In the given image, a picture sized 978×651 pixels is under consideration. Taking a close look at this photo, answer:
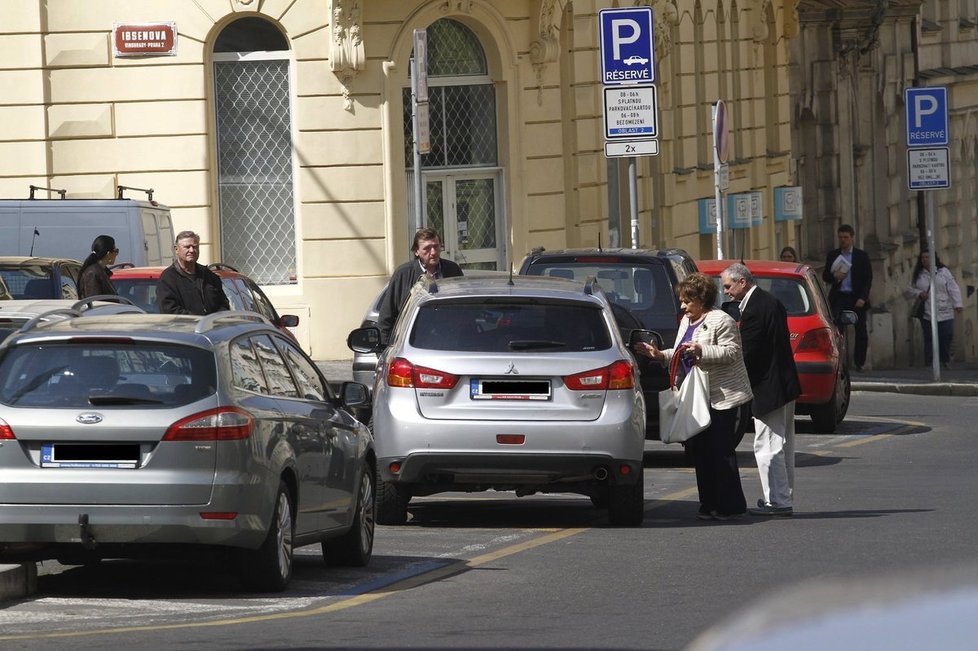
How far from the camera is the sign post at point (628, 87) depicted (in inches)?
776

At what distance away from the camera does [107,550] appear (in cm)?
878

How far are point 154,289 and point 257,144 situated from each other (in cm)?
755

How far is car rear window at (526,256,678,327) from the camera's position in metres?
16.4

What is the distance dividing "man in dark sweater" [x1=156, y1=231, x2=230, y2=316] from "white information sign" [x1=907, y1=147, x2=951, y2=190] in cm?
1549

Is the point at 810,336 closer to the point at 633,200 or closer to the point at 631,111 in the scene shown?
the point at 633,200

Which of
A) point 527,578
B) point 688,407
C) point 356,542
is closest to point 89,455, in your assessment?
point 356,542

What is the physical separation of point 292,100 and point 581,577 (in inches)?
655

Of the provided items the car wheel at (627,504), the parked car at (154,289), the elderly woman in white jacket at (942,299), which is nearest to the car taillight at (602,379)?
the car wheel at (627,504)

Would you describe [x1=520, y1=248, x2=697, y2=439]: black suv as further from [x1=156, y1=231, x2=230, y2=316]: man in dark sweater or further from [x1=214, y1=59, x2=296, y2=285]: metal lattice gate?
[x1=214, y1=59, x2=296, y2=285]: metal lattice gate

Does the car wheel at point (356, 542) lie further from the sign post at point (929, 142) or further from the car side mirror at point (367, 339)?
the sign post at point (929, 142)

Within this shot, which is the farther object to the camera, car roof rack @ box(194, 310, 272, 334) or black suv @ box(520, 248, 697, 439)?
black suv @ box(520, 248, 697, 439)

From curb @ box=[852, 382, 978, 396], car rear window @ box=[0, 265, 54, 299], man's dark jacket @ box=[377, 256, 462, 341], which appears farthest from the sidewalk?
man's dark jacket @ box=[377, 256, 462, 341]

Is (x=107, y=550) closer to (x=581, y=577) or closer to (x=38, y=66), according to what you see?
(x=581, y=577)

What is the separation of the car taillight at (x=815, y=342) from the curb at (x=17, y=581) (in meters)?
11.0
